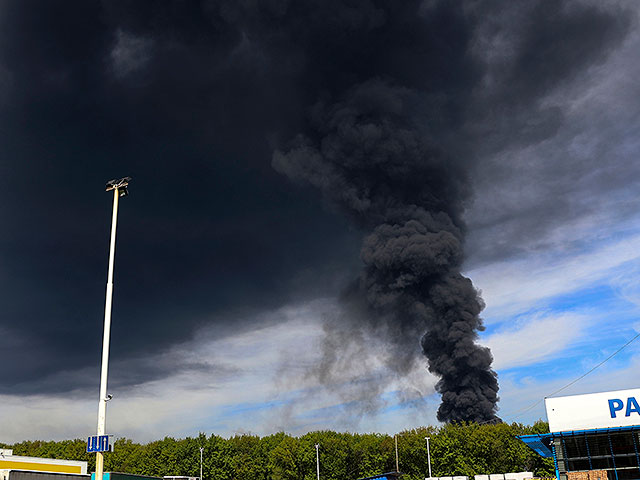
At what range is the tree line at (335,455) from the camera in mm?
91250

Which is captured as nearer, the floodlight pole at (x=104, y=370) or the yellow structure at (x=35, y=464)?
the floodlight pole at (x=104, y=370)

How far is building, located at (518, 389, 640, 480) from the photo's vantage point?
3291 centimetres

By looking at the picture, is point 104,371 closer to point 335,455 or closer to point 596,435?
point 596,435

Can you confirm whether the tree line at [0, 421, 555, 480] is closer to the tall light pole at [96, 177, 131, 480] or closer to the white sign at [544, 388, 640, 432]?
the white sign at [544, 388, 640, 432]

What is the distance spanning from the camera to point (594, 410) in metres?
34.1

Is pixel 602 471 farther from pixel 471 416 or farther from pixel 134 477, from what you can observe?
pixel 471 416

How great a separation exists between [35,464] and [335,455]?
55903mm

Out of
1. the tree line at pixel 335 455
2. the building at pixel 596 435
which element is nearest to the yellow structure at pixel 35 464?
the tree line at pixel 335 455

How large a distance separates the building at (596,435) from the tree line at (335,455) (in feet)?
183

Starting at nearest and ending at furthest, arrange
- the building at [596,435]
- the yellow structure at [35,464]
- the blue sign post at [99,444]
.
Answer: the blue sign post at [99,444], the building at [596,435], the yellow structure at [35,464]

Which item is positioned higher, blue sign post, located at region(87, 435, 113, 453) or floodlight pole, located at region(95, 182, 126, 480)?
floodlight pole, located at region(95, 182, 126, 480)

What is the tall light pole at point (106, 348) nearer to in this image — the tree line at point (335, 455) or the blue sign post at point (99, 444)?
the blue sign post at point (99, 444)

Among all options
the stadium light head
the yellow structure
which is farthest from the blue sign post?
the yellow structure

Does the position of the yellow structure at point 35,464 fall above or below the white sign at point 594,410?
below
